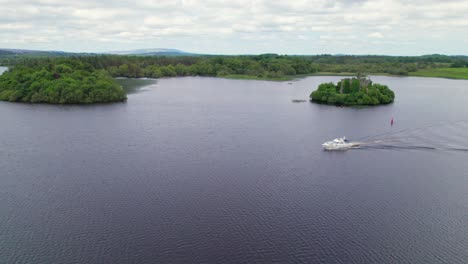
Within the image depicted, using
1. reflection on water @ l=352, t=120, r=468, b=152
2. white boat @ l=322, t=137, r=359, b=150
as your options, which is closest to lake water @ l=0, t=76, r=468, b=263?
reflection on water @ l=352, t=120, r=468, b=152

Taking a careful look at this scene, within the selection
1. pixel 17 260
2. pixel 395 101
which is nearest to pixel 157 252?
pixel 17 260

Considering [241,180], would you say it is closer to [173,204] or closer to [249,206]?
[249,206]

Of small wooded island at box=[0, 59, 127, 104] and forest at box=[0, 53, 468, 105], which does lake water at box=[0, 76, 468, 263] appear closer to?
small wooded island at box=[0, 59, 127, 104]

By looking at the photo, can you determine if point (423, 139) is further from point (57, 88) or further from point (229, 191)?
point (57, 88)

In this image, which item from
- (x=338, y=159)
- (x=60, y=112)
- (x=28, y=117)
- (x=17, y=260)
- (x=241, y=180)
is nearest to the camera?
(x=17, y=260)

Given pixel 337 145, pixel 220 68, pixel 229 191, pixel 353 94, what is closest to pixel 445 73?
pixel 220 68

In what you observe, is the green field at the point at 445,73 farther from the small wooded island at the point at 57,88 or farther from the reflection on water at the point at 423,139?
the small wooded island at the point at 57,88
